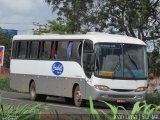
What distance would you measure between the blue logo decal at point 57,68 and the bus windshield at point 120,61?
8.11 ft

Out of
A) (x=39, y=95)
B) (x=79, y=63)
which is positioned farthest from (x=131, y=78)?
(x=39, y=95)

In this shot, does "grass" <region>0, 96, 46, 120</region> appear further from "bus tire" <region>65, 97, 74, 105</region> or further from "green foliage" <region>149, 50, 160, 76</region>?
"green foliage" <region>149, 50, 160, 76</region>

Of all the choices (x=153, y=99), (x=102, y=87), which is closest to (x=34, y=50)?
(x=102, y=87)

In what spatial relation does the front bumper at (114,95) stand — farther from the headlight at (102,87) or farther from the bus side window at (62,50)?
the bus side window at (62,50)

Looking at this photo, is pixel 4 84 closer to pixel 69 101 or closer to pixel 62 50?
pixel 69 101

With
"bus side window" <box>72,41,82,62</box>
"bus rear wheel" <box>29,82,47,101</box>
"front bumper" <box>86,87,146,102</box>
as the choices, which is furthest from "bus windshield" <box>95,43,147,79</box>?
"bus rear wheel" <box>29,82,47,101</box>

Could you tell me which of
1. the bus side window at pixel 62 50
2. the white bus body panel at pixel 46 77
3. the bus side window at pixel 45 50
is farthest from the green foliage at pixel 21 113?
the bus side window at pixel 45 50

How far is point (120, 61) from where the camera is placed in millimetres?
23125

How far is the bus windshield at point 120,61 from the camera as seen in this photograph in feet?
75.2

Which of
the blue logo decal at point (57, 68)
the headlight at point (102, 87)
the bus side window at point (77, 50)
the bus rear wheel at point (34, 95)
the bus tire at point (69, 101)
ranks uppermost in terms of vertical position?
the bus side window at point (77, 50)

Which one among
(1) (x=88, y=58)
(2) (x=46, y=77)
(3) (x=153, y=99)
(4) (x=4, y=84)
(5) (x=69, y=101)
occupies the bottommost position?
(5) (x=69, y=101)

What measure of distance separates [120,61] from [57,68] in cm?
330

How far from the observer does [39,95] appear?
2756 cm

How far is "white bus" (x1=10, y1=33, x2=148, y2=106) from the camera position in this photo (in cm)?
2294
